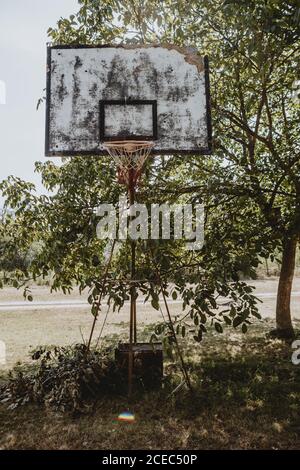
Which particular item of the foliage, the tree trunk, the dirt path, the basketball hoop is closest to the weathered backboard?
the basketball hoop

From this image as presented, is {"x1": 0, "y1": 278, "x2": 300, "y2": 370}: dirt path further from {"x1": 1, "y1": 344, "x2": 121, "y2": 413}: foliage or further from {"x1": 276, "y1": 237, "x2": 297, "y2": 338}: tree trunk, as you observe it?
{"x1": 276, "y1": 237, "x2": 297, "y2": 338}: tree trunk

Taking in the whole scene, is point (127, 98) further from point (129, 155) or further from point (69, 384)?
point (69, 384)

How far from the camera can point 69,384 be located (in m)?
5.21

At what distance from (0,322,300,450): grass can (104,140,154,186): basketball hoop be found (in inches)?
128

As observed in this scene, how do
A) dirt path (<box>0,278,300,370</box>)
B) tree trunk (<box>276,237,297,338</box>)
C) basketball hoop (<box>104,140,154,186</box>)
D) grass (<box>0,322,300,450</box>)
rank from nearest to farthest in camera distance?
grass (<box>0,322,300,450</box>), basketball hoop (<box>104,140,154,186</box>), tree trunk (<box>276,237,297,338</box>), dirt path (<box>0,278,300,370</box>)

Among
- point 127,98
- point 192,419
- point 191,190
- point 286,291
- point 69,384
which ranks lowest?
point 192,419

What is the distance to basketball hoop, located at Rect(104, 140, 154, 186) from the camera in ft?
17.8

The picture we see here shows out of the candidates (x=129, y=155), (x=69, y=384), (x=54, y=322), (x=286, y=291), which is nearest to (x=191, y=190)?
(x=129, y=155)

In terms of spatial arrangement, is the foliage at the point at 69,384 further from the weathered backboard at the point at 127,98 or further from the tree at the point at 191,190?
the weathered backboard at the point at 127,98

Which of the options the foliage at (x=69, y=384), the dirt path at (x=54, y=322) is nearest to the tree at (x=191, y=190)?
the foliage at (x=69, y=384)

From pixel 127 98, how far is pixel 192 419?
4.64 m

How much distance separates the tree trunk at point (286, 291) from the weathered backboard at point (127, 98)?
4.29 metres
